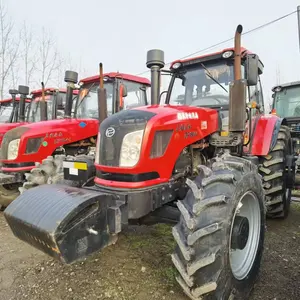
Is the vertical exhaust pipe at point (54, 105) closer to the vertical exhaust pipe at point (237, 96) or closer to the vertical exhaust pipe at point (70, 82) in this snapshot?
the vertical exhaust pipe at point (70, 82)

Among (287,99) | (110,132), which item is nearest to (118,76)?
(110,132)

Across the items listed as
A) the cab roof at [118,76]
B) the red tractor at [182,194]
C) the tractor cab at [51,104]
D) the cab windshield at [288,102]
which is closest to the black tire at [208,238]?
the red tractor at [182,194]

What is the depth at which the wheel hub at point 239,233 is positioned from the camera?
2199mm

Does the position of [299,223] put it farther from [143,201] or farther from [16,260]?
[16,260]

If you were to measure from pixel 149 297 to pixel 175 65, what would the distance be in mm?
2616

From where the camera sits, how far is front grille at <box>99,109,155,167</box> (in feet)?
7.50

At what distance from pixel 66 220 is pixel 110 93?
364 centimetres

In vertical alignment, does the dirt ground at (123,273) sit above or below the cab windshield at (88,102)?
below

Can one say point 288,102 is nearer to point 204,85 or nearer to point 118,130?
point 204,85

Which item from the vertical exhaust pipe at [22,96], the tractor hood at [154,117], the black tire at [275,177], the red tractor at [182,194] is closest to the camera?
the red tractor at [182,194]

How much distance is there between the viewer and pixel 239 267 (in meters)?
2.39

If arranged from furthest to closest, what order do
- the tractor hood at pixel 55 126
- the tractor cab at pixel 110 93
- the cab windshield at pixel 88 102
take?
the cab windshield at pixel 88 102 → the tractor cab at pixel 110 93 → the tractor hood at pixel 55 126

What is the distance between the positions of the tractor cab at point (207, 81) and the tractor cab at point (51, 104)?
10.3ft

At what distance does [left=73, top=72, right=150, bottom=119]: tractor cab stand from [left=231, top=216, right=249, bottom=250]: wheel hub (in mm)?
3027
